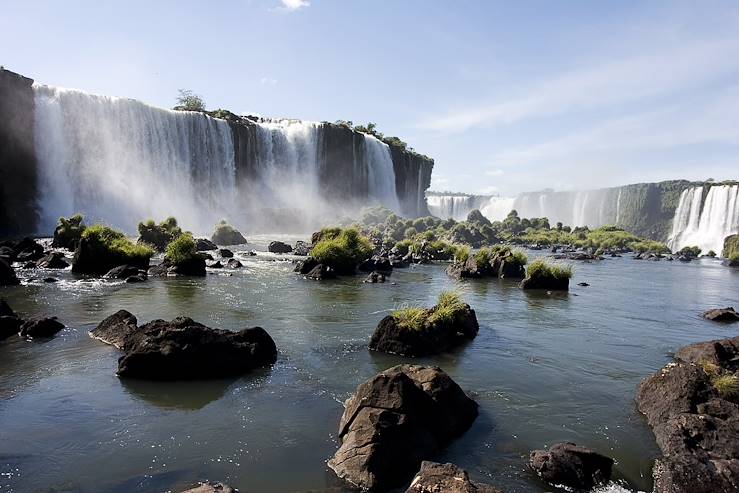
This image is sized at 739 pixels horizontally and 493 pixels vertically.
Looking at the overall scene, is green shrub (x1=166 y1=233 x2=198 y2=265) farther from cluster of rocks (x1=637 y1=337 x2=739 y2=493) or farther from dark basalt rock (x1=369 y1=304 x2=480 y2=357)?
cluster of rocks (x1=637 y1=337 x2=739 y2=493)

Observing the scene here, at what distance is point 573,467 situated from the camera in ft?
24.1

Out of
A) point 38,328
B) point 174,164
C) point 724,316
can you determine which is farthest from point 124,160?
point 724,316

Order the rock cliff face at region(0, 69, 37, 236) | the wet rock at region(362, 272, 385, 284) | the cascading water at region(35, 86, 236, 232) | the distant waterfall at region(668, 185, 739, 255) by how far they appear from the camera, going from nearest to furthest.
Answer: the wet rock at region(362, 272, 385, 284)
the rock cliff face at region(0, 69, 37, 236)
the cascading water at region(35, 86, 236, 232)
the distant waterfall at region(668, 185, 739, 255)

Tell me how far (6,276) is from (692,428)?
2623 centimetres

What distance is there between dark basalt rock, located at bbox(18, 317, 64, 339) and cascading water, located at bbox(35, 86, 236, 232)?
134 ft

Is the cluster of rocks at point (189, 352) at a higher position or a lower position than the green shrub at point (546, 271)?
lower

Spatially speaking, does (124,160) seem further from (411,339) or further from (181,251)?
(411,339)

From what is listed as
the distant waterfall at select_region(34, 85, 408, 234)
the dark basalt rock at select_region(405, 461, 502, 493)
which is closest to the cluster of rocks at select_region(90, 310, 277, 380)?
the dark basalt rock at select_region(405, 461, 502, 493)

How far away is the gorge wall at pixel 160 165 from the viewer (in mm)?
50531

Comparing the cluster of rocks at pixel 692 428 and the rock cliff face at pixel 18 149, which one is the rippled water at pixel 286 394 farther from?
the rock cliff face at pixel 18 149

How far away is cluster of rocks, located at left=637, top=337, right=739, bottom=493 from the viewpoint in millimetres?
7055

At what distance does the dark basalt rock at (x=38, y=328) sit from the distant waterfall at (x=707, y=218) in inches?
3297

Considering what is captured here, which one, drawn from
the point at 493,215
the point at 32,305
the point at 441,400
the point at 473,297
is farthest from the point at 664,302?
the point at 493,215

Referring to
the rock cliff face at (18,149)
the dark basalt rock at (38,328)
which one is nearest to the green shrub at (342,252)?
the dark basalt rock at (38,328)
